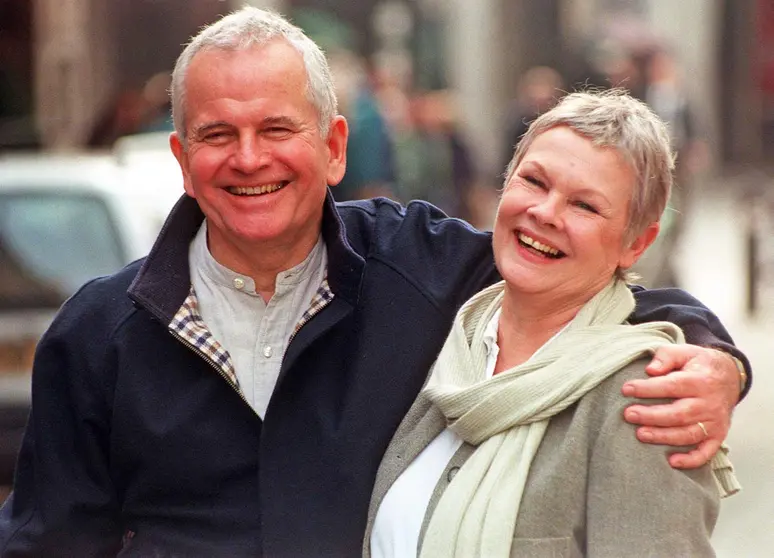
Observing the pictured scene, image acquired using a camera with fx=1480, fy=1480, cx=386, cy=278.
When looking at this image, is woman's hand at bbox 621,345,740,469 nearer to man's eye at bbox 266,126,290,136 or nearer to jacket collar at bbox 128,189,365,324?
jacket collar at bbox 128,189,365,324

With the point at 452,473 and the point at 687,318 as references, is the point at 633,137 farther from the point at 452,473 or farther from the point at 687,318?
the point at 452,473

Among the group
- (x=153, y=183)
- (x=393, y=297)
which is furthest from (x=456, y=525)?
(x=153, y=183)

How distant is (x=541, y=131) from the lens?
3080 millimetres

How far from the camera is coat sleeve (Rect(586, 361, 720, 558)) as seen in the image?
2.72 meters

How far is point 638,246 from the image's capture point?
3072 millimetres

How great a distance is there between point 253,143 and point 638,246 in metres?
0.85

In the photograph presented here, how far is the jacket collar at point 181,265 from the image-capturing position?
3.25 meters

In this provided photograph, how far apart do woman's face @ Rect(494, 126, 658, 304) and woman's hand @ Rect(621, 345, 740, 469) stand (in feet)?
0.82

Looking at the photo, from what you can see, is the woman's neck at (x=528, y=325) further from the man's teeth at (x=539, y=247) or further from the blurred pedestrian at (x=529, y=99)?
the blurred pedestrian at (x=529, y=99)

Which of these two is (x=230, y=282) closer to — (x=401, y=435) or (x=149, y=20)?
(x=401, y=435)

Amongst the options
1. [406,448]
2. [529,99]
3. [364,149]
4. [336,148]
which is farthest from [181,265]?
[529,99]

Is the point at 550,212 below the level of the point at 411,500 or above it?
above

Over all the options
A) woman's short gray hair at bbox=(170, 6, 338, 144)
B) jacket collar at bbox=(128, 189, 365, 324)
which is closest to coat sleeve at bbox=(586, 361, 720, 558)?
jacket collar at bbox=(128, 189, 365, 324)

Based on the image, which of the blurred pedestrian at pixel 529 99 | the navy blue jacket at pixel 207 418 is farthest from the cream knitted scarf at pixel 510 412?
the blurred pedestrian at pixel 529 99
